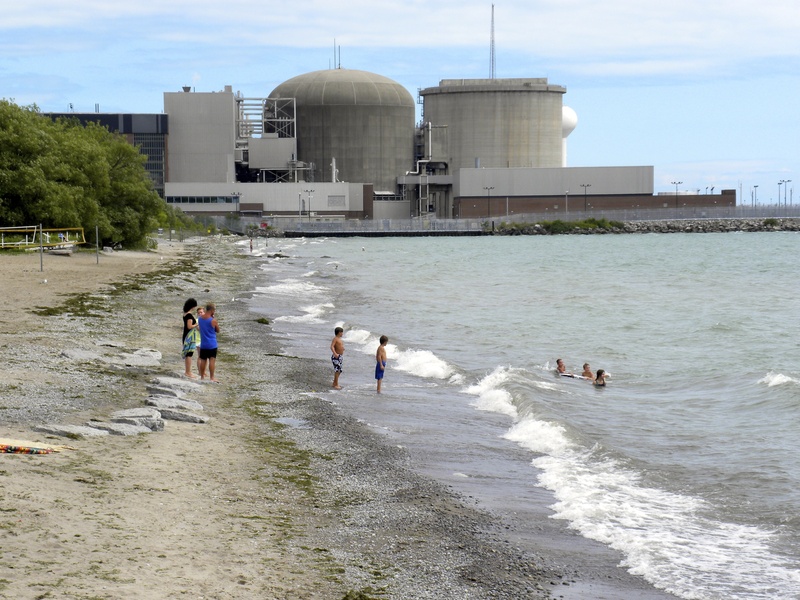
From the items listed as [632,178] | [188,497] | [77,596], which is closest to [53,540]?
[77,596]

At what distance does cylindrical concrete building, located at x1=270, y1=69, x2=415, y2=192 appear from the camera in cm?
16450

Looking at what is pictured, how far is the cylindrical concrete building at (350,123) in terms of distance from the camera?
164 meters

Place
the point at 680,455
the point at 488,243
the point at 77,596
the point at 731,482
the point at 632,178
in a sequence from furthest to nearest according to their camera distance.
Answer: the point at 632,178 → the point at 488,243 → the point at 680,455 → the point at 731,482 → the point at 77,596

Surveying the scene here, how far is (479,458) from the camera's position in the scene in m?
16.4

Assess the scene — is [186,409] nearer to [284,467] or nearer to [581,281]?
[284,467]

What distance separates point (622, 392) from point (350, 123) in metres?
144

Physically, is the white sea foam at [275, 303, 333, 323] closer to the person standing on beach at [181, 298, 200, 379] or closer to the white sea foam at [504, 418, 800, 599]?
the person standing on beach at [181, 298, 200, 379]


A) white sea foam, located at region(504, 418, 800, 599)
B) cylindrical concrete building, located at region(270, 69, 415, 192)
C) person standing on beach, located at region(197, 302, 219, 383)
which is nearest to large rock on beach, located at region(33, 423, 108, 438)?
white sea foam, located at region(504, 418, 800, 599)

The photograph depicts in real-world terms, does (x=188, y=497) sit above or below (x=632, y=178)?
below

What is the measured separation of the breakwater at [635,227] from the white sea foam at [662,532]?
144m

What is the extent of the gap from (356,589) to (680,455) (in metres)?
9.00

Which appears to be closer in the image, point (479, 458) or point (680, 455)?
point (479, 458)

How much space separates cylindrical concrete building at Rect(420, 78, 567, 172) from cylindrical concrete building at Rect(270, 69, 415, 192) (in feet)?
24.6

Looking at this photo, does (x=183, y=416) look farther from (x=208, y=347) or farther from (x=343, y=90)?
(x=343, y=90)
